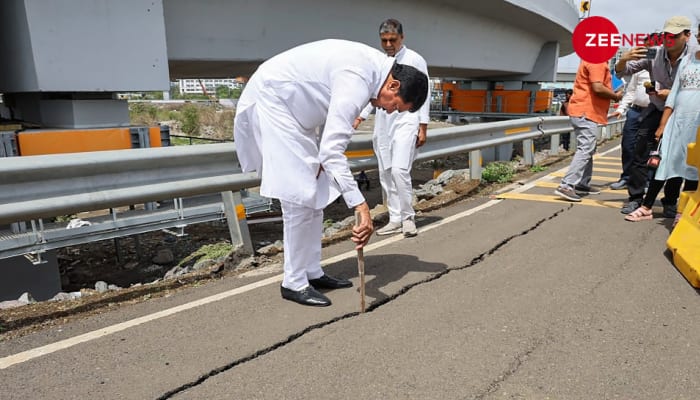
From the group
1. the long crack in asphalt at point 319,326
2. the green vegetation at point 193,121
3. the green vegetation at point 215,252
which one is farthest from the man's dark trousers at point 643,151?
the green vegetation at point 193,121

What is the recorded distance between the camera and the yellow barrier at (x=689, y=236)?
3.51 meters

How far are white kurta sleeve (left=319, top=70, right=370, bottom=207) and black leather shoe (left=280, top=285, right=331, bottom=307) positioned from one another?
716mm

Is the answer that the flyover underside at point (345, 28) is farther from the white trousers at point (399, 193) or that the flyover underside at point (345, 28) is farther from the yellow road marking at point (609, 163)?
the yellow road marking at point (609, 163)

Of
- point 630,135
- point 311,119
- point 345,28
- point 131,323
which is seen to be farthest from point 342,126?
point 345,28

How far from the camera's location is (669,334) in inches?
110

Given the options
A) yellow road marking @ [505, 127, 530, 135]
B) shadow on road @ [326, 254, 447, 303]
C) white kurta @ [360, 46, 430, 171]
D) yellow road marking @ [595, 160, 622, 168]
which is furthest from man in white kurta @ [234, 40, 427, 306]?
yellow road marking @ [595, 160, 622, 168]

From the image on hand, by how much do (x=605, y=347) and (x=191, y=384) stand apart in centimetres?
206

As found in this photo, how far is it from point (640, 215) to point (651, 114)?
1.23 m

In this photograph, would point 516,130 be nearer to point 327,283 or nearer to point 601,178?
point 601,178

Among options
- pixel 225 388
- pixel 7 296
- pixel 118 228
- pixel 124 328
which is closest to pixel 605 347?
pixel 225 388

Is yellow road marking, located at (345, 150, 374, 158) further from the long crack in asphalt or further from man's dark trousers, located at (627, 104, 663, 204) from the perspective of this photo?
man's dark trousers, located at (627, 104, 663, 204)

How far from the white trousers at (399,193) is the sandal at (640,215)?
236 centimetres

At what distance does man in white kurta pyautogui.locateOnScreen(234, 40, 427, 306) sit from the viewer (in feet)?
9.31

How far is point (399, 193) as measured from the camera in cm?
499
